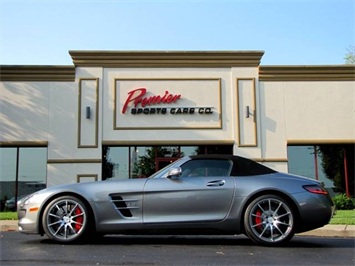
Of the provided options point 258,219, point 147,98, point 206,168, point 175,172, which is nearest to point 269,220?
point 258,219

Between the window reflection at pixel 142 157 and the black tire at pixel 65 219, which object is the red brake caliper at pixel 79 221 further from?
the window reflection at pixel 142 157

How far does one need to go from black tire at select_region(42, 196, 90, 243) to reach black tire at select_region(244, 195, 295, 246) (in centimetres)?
210

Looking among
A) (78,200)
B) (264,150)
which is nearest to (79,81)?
(264,150)

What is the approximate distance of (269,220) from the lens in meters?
5.75

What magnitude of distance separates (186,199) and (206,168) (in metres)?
0.59

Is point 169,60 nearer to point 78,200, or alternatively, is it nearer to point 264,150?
point 264,150

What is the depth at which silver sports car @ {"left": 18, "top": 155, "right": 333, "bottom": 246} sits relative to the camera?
5.72 metres

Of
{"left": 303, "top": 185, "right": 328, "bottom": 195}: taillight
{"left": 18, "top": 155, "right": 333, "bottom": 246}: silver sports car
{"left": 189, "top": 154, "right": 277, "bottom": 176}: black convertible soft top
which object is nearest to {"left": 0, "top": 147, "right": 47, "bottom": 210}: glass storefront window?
{"left": 18, "top": 155, "right": 333, "bottom": 246}: silver sports car

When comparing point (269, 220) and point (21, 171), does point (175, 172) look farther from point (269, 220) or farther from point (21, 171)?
point (21, 171)

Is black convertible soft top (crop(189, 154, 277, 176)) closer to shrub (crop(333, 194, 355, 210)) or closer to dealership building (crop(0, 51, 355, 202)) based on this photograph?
dealership building (crop(0, 51, 355, 202))

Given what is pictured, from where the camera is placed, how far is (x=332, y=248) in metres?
5.86

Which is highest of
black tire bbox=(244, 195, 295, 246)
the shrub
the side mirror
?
the side mirror

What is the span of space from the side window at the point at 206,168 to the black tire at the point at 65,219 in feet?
4.70

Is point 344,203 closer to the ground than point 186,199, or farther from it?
closer to the ground
